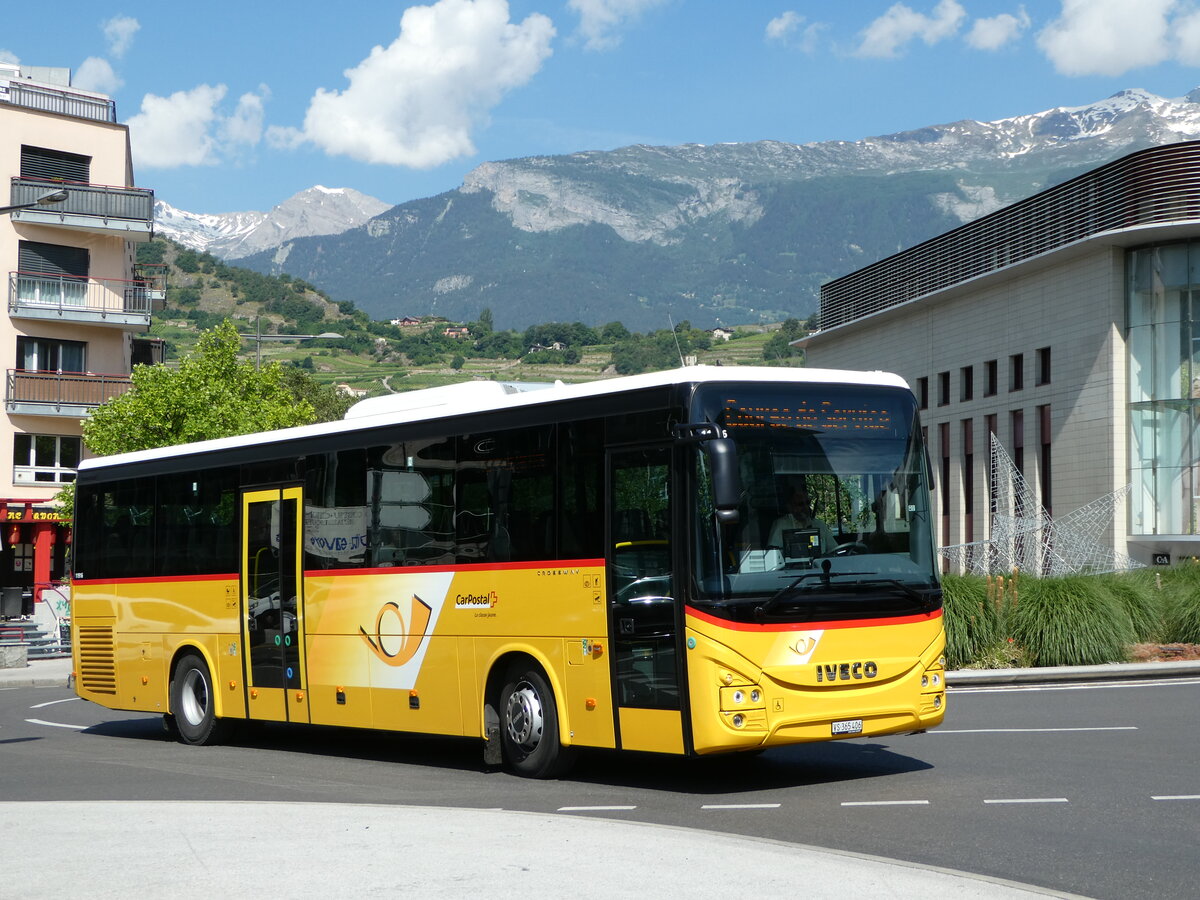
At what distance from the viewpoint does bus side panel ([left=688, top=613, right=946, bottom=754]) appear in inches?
433

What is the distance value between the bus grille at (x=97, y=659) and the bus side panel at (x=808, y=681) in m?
9.46

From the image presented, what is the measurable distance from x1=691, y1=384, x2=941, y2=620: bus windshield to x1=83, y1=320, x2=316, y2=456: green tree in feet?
125

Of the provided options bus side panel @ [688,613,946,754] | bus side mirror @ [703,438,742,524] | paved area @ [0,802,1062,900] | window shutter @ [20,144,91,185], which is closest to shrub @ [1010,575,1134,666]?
bus side panel @ [688,613,946,754]

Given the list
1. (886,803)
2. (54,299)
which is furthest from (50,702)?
(54,299)

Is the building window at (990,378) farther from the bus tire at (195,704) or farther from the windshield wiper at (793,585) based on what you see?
the windshield wiper at (793,585)

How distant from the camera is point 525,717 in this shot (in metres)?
12.7

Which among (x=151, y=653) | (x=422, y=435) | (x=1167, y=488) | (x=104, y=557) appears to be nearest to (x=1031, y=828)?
(x=422, y=435)

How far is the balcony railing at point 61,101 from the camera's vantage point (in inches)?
2299

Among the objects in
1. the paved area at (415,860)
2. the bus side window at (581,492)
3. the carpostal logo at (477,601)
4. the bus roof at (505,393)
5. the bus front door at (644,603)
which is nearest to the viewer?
the paved area at (415,860)

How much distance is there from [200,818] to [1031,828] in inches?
202

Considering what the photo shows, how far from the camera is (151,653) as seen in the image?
57.1 ft

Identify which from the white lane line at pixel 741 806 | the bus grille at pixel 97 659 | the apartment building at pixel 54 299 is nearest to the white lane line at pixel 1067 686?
the white lane line at pixel 741 806

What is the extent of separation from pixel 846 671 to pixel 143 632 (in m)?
9.19

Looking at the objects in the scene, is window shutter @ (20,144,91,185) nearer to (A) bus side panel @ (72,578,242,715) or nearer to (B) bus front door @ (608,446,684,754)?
(A) bus side panel @ (72,578,242,715)
